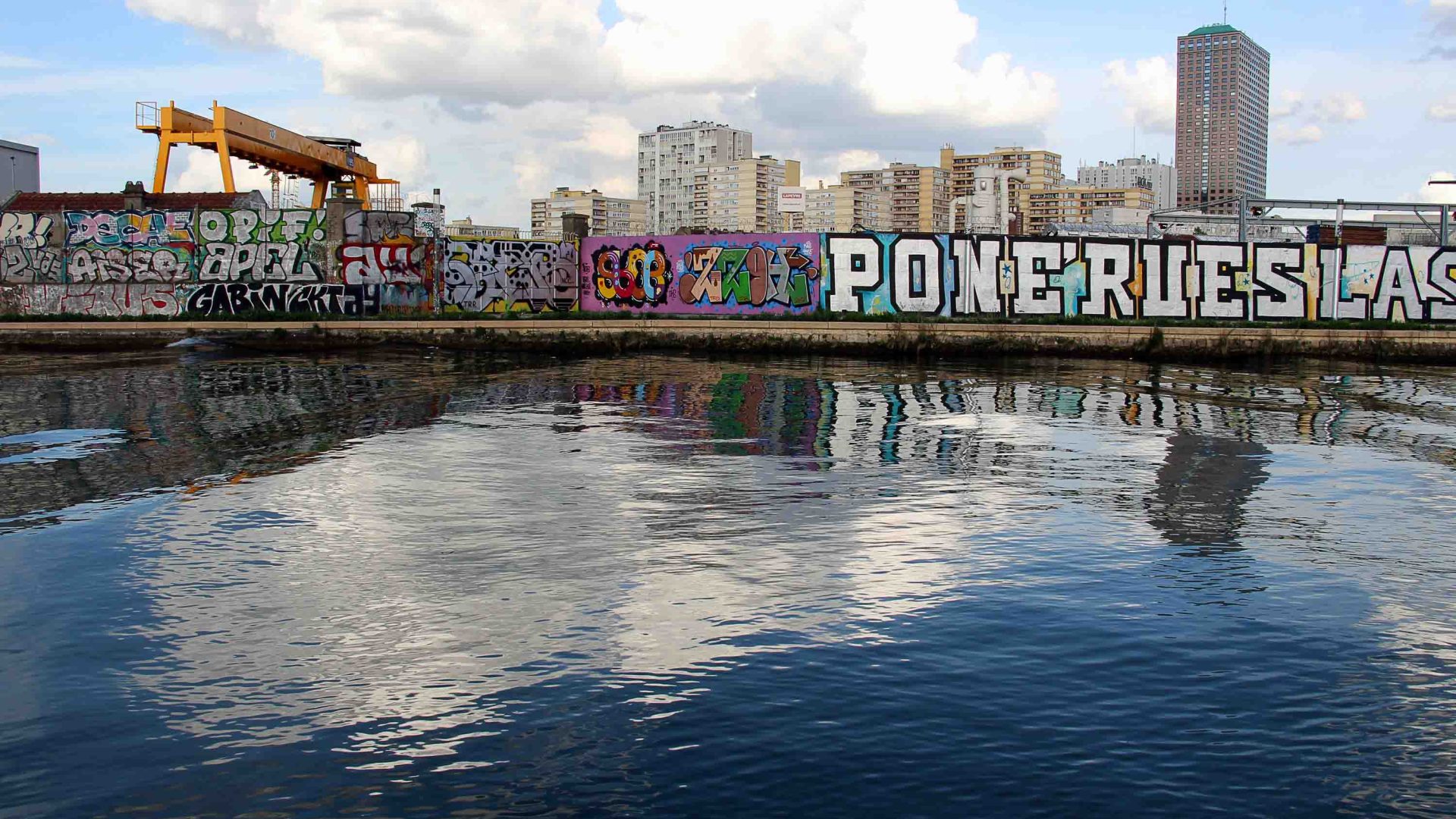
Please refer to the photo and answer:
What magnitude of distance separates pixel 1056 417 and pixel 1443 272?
2348cm

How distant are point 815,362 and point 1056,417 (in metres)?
10.9

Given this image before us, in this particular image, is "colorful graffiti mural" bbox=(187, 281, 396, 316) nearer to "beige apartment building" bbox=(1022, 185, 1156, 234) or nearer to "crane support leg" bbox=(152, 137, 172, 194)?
"crane support leg" bbox=(152, 137, 172, 194)

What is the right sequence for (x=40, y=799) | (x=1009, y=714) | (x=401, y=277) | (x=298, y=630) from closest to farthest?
(x=40, y=799) < (x=1009, y=714) < (x=298, y=630) < (x=401, y=277)

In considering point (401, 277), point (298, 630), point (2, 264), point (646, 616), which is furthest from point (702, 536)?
point (2, 264)

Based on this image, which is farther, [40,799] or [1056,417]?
[1056,417]

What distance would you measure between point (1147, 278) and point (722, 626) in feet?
97.7

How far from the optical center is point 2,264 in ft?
120

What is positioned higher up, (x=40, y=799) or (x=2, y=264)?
(x=2, y=264)

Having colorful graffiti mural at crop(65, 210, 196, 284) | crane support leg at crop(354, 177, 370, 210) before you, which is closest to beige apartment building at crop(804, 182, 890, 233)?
crane support leg at crop(354, 177, 370, 210)

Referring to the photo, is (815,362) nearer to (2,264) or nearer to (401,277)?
(401,277)

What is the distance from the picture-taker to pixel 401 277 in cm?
3619

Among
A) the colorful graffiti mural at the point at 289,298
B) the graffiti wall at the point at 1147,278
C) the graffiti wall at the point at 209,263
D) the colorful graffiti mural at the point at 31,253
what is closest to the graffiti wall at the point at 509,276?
the graffiti wall at the point at 209,263


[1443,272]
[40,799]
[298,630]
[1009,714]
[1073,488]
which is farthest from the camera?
[1443,272]

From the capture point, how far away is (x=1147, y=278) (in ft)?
111
